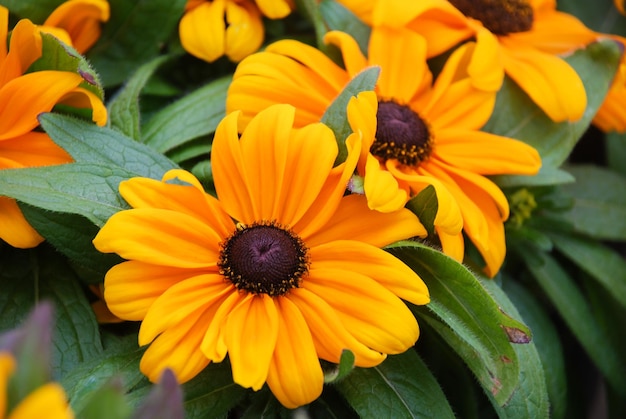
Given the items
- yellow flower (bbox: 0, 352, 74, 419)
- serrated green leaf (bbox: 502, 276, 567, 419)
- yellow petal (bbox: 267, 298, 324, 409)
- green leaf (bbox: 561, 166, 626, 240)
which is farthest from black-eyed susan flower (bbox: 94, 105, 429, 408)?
green leaf (bbox: 561, 166, 626, 240)

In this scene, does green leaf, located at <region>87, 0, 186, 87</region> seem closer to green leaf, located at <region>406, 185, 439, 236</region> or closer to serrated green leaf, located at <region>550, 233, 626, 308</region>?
green leaf, located at <region>406, 185, 439, 236</region>

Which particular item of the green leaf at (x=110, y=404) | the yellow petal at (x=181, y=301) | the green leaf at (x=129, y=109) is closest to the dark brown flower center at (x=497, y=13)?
the green leaf at (x=129, y=109)

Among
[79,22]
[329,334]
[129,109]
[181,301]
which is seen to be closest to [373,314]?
[329,334]

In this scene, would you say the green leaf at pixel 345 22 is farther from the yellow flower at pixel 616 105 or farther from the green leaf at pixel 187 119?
the yellow flower at pixel 616 105

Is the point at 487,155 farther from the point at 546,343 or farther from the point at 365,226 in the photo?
the point at 546,343

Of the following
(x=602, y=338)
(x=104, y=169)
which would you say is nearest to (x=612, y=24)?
(x=602, y=338)
